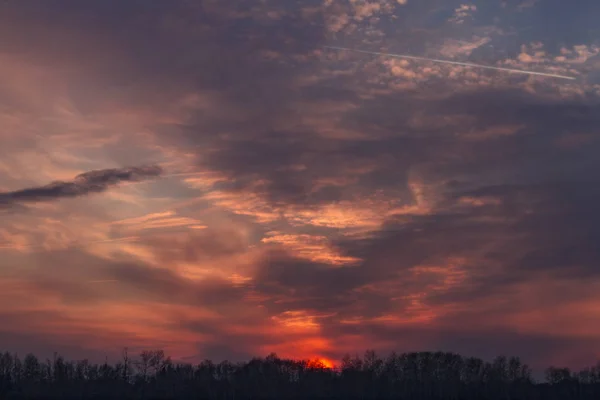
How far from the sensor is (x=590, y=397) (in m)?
190

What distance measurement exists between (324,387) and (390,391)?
55.6 feet

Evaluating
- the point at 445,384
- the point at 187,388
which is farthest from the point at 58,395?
the point at 445,384

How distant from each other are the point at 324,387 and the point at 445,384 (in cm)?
3182

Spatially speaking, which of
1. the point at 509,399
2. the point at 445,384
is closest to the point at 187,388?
the point at 445,384

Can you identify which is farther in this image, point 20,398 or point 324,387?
point 324,387

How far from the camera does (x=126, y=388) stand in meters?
191

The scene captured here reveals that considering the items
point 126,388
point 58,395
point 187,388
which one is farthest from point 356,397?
point 58,395

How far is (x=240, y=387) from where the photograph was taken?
19725cm

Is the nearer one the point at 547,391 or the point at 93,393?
the point at 93,393

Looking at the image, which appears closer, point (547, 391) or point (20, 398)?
point (20, 398)

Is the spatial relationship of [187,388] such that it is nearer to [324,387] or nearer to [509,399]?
[324,387]

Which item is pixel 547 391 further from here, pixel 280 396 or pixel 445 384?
pixel 280 396

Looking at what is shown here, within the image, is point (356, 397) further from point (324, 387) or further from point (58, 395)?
point (58, 395)

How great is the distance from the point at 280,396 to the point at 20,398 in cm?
6070
